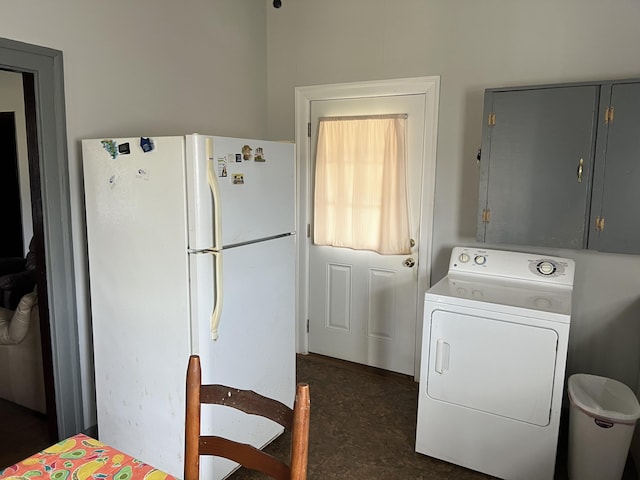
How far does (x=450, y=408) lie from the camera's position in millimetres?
2432

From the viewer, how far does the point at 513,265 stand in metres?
2.77

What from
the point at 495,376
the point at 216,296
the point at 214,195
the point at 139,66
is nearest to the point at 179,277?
the point at 216,296

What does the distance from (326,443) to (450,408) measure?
2.43 ft

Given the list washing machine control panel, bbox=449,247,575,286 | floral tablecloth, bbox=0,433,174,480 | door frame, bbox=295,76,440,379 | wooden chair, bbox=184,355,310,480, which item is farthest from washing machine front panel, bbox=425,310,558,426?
floral tablecloth, bbox=0,433,174,480

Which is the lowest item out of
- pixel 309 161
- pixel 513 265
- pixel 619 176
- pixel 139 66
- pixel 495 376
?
pixel 495 376

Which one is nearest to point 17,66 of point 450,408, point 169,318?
point 169,318

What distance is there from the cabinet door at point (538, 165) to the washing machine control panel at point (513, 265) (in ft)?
0.56

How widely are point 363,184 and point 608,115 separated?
155cm

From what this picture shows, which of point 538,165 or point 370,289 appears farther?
point 370,289

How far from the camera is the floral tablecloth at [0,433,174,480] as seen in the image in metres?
1.18

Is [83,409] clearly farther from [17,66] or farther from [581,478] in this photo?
[581,478]

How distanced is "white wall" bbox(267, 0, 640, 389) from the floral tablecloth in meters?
2.43

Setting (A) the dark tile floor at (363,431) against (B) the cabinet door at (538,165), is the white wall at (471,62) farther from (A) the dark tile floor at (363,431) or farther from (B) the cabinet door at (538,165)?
(A) the dark tile floor at (363,431)

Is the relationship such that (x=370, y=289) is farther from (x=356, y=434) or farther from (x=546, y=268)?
(x=546, y=268)
